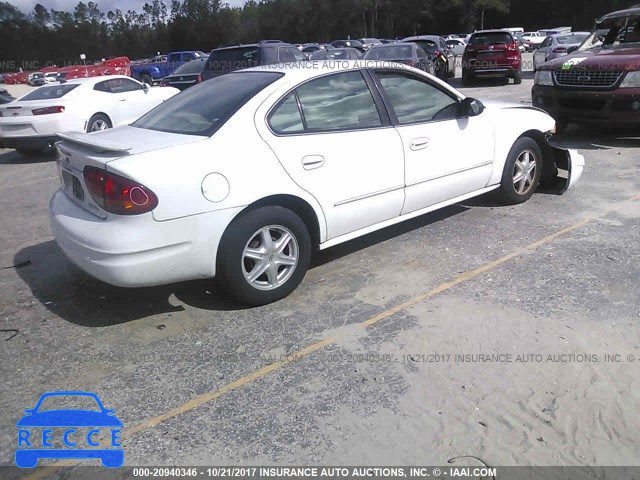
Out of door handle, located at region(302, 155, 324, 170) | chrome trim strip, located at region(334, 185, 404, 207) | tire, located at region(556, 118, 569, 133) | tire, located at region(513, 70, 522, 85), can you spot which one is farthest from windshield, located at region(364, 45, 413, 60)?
door handle, located at region(302, 155, 324, 170)

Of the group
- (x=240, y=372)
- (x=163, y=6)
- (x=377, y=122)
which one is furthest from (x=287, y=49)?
(x=163, y=6)

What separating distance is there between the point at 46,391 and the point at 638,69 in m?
8.28

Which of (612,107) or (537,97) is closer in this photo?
(612,107)

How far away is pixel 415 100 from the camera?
485 centimetres

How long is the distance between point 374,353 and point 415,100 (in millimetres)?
2372

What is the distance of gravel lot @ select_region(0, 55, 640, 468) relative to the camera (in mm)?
2721

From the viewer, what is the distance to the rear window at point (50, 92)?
36.3 ft

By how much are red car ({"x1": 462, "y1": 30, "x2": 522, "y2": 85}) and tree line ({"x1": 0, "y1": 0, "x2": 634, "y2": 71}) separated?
56345 millimetres

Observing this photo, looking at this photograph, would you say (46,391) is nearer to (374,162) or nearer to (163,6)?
(374,162)

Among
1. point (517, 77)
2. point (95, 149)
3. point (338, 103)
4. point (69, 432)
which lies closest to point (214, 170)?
point (95, 149)

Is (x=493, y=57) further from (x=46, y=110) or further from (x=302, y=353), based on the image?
(x=302, y=353)

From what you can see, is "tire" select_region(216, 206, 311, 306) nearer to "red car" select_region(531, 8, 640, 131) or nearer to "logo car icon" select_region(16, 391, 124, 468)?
"logo car icon" select_region(16, 391, 124, 468)

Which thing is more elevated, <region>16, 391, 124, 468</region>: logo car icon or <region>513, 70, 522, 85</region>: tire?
<region>513, 70, 522, 85</region>: tire

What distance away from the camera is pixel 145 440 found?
9.13ft
